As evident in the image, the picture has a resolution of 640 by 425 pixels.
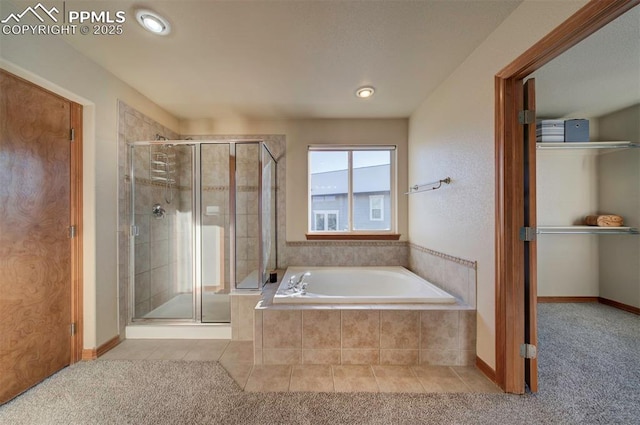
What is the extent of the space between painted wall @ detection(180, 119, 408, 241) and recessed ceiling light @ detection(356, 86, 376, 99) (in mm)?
642

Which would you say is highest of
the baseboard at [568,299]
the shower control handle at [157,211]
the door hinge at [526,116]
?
the door hinge at [526,116]

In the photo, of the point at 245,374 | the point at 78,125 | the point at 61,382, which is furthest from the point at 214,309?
the point at 78,125

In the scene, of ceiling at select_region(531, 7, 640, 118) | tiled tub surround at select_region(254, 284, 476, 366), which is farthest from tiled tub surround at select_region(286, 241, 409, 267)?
ceiling at select_region(531, 7, 640, 118)

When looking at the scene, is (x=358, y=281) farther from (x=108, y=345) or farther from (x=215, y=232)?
(x=108, y=345)

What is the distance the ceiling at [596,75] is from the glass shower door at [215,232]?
9.25 feet

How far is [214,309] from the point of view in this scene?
2342 millimetres

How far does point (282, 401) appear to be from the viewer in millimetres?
1397

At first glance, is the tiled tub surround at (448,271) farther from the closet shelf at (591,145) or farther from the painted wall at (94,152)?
the painted wall at (94,152)

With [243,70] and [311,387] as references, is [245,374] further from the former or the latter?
[243,70]

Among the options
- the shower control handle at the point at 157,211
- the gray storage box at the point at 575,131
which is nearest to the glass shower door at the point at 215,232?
the shower control handle at the point at 157,211

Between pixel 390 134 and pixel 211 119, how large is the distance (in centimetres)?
219

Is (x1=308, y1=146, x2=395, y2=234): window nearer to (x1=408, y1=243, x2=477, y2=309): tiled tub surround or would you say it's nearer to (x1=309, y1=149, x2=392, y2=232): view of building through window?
(x1=309, y1=149, x2=392, y2=232): view of building through window

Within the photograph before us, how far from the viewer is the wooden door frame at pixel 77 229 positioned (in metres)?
1.77

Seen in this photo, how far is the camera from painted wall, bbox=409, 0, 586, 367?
4.36 feet
